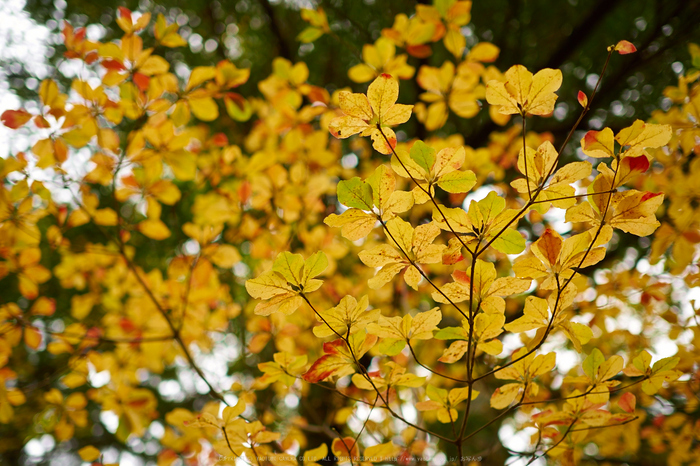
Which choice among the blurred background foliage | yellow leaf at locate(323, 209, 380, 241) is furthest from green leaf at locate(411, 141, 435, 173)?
the blurred background foliage

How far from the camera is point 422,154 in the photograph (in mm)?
614

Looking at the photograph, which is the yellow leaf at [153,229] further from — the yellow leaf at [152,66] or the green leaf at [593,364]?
the green leaf at [593,364]

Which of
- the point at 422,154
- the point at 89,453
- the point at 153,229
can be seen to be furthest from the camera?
the point at 153,229

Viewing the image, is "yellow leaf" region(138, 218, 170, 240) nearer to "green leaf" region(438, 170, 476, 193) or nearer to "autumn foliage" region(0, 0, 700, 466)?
"autumn foliage" region(0, 0, 700, 466)

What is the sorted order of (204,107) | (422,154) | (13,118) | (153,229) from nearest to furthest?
(422,154)
(13,118)
(204,107)
(153,229)

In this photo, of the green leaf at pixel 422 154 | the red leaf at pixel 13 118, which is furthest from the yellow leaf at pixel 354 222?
the red leaf at pixel 13 118

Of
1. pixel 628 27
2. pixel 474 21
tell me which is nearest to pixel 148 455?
pixel 474 21

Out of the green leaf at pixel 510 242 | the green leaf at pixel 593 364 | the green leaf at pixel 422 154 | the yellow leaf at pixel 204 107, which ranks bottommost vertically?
the yellow leaf at pixel 204 107

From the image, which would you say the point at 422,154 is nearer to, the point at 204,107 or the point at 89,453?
the point at 204,107

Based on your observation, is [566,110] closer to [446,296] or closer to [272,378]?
[446,296]

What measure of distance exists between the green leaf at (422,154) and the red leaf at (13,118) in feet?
4.37

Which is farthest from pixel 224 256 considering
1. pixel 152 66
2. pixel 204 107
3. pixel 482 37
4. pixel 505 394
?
pixel 482 37

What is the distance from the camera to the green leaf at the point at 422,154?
608 millimetres

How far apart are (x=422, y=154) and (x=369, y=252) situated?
0.60ft
